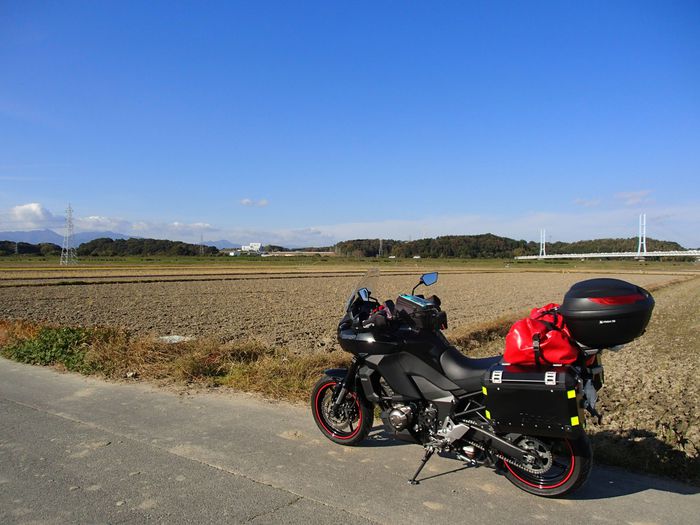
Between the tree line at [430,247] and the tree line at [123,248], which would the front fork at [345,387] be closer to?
the tree line at [430,247]

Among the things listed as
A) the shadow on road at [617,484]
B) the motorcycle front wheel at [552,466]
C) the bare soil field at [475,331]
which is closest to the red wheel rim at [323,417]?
the shadow on road at [617,484]

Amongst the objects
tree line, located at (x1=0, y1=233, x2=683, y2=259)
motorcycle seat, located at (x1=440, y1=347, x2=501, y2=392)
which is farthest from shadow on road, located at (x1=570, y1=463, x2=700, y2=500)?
tree line, located at (x1=0, y1=233, x2=683, y2=259)

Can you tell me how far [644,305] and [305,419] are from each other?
128 inches

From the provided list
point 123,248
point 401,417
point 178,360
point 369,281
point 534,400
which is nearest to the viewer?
point 534,400

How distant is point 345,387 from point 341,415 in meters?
0.28

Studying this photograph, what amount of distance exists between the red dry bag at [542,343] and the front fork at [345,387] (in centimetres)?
149

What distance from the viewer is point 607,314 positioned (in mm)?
3027

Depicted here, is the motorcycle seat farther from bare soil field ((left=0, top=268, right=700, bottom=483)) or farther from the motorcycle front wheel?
bare soil field ((left=0, top=268, right=700, bottom=483))

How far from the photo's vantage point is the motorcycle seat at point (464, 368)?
141 inches

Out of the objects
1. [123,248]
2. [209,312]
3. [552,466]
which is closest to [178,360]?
[552,466]

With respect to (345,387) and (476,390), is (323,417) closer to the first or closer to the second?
(345,387)

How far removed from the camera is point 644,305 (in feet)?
10.1

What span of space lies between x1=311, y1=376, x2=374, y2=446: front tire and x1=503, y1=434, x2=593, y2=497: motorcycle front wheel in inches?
49.9

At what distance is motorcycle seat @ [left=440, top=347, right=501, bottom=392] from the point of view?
359cm
